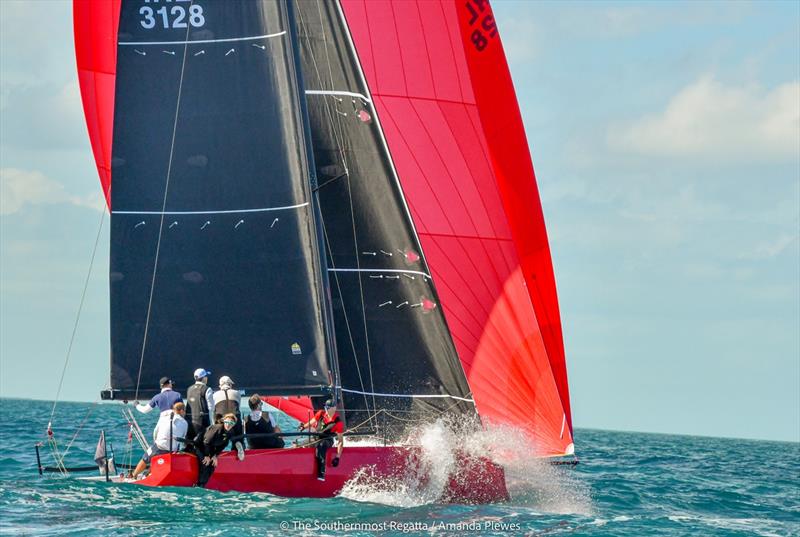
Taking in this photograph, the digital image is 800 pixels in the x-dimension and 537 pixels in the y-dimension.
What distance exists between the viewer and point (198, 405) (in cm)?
1423

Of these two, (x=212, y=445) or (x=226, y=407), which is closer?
(x=212, y=445)

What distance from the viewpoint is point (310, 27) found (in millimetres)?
16141

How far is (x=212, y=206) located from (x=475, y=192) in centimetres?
486

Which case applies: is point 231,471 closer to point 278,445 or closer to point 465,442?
point 278,445

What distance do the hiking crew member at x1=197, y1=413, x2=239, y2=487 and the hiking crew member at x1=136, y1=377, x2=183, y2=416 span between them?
0.73 m

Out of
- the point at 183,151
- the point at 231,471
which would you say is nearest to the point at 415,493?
the point at 231,471

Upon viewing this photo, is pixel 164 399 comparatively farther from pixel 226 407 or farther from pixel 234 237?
pixel 234 237

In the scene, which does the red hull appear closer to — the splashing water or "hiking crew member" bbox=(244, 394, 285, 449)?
the splashing water

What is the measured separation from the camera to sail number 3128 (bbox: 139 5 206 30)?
15.1 m

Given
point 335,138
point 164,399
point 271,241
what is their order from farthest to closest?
point 335,138, point 271,241, point 164,399

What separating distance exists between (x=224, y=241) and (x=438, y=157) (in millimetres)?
4620

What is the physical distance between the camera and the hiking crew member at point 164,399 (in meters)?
14.3

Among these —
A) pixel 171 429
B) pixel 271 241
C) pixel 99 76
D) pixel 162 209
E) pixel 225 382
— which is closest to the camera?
pixel 171 429

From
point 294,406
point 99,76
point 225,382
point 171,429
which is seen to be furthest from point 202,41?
point 294,406
